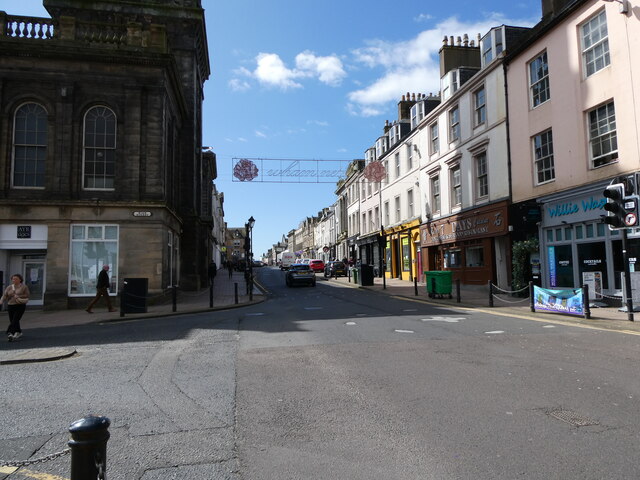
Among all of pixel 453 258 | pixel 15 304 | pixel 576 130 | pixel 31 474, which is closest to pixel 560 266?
pixel 576 130

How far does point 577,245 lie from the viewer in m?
16.6

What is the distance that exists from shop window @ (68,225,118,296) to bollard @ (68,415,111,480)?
57.0 ft

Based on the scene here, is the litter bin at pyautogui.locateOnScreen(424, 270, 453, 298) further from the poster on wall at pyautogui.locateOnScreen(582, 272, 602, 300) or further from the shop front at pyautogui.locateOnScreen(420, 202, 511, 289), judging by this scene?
the poster on wall at pyautogui.locateOnScreen(582, 272, 602, 300)

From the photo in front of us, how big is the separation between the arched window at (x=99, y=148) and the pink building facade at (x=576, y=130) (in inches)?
689

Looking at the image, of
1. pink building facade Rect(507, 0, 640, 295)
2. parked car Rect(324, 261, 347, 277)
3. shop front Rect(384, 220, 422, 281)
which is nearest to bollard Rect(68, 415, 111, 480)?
pink building facade Rect(507, 0, 640, 295)

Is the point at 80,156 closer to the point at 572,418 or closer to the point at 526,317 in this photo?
the point at 526,317

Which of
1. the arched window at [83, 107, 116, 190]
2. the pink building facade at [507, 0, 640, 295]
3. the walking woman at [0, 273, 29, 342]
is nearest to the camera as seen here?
the walking woman at [0, 273, 29, 342]

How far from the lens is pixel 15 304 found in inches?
404

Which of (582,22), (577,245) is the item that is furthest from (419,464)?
(582,22)

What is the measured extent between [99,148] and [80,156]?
805 millimetres

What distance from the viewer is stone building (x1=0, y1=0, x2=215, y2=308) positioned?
17781 millimetres

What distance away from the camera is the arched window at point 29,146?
18250mm

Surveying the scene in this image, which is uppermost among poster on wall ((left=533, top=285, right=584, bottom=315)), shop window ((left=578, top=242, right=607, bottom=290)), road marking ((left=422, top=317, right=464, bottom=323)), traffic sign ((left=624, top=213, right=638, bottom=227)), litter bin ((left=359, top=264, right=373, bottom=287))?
traffic sign ((left=624, top=213, right=638, bottom=227))

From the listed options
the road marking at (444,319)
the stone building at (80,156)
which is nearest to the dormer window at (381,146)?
the stone building at (80,156)
